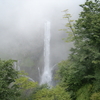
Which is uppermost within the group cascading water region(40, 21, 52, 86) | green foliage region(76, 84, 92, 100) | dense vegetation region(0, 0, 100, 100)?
cascading water region(40, 21, 52, 86)

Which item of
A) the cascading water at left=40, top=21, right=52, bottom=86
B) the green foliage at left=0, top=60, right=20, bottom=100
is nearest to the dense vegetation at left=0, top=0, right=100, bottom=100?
the green foliage at left=0, top=60, right=20, bottom=100

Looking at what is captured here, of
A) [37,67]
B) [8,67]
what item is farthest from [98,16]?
[37,67]

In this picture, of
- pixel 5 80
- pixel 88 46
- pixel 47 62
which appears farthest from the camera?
pixel 47 62

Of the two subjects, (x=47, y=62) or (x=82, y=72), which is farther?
(x=47, y=62)

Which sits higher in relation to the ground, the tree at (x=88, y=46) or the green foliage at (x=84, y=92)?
the tree at (x=88, y=46)

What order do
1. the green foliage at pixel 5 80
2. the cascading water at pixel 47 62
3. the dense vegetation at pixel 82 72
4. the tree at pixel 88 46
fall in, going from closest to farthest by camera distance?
the green foliage at pixel 5 80, the dense vegetation at pixel 82 72, the tree at pixel 88 46, the cascading water at pixel 47 62

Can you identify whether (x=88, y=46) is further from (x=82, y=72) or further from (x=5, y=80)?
(x=5, y=80)

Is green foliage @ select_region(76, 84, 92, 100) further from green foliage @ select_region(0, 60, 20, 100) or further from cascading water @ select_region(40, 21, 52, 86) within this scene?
cascading water @ select_region(40, 21, 52, 86)

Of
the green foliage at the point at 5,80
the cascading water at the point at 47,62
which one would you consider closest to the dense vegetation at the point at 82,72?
the green foliage at the point at 5,80

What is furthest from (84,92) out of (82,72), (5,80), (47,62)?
(47,62)

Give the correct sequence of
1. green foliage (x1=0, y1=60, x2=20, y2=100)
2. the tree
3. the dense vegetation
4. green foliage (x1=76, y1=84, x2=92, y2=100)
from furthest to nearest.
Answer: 1. green foliage (x1=76, y1=84, x2=92, y2=100)
2. the tree
3. the dense vegetation
4. green foliage (x1=0, y1=60, x2=20, y2=100)

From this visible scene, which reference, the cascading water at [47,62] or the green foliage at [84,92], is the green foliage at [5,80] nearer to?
the green foliage at [84,92]

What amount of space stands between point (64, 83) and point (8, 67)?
19.5 ft

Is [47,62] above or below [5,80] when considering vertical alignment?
above
